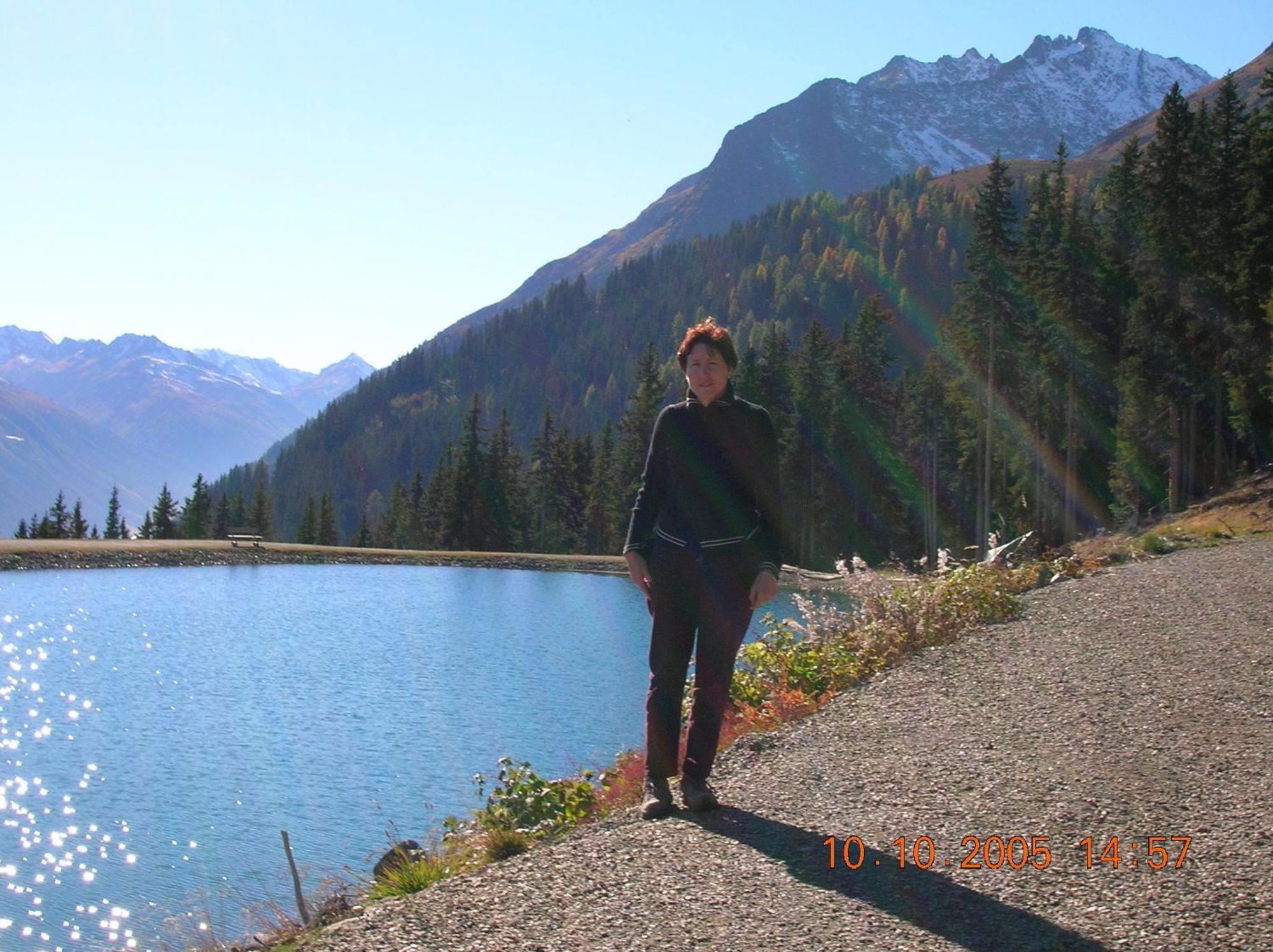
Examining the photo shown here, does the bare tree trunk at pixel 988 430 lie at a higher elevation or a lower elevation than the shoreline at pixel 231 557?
higher

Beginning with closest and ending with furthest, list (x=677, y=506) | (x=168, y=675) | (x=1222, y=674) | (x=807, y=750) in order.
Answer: (x=677, y=506) < (x=807, y=750) < (x=1222, y=674) < (x=168, y=675)

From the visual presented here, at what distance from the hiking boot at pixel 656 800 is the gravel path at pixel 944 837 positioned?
0.08 m

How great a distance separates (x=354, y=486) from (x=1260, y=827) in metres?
179

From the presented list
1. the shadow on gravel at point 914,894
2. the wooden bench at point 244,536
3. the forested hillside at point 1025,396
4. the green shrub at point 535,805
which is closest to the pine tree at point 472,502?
the forested hillside at point 1025,396

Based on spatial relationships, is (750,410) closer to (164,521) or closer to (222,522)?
(222,522)

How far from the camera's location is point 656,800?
17.6 ft

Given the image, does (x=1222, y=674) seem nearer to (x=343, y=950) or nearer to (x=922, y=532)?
(x=343, y=950)

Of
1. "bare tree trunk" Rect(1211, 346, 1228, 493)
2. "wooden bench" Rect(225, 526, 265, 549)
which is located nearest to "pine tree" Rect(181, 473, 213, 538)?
"wooden bench" Rect(225, 526, 265, 549)

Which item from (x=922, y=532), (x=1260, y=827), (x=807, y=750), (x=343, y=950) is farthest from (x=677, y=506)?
(x=922, y=532)

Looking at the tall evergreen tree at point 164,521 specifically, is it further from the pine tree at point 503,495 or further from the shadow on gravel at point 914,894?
the shadow on gravel at point 914,894

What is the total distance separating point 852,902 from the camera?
4035mm

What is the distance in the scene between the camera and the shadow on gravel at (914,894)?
3648mm

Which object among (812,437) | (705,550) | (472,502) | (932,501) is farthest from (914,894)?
(472,502)

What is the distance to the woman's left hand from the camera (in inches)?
205
